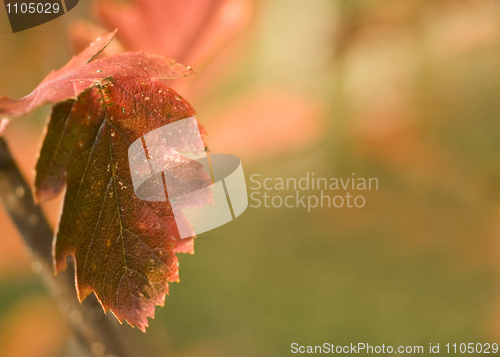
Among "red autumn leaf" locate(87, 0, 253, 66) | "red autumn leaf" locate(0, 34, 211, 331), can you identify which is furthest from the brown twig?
"red autumn leaf" locate(87, 0, 253, 66)

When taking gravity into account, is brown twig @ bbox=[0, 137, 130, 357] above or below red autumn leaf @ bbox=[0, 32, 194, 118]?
below


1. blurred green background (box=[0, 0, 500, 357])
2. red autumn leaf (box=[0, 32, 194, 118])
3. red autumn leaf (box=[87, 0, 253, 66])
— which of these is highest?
red autumn leaf (box=[87, 0, 253, 66])

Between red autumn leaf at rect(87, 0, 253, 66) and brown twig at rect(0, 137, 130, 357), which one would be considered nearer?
brown twig at rect(0, 137, 130, 357)

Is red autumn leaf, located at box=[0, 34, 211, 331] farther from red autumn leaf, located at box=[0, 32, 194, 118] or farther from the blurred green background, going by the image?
the blurred green background

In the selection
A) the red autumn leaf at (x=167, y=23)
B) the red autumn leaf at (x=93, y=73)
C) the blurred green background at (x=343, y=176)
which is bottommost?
the blurred green background at (x=343, y=176)

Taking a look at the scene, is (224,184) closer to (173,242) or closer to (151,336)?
(173,242)

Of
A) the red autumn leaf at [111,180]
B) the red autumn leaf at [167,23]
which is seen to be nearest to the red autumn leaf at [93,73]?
the red autumn leaf at [111,180]

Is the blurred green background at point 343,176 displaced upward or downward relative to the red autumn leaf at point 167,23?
downward

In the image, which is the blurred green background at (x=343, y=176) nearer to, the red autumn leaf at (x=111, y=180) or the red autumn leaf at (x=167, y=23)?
the red autumn leaf at (x=167, y=23)
